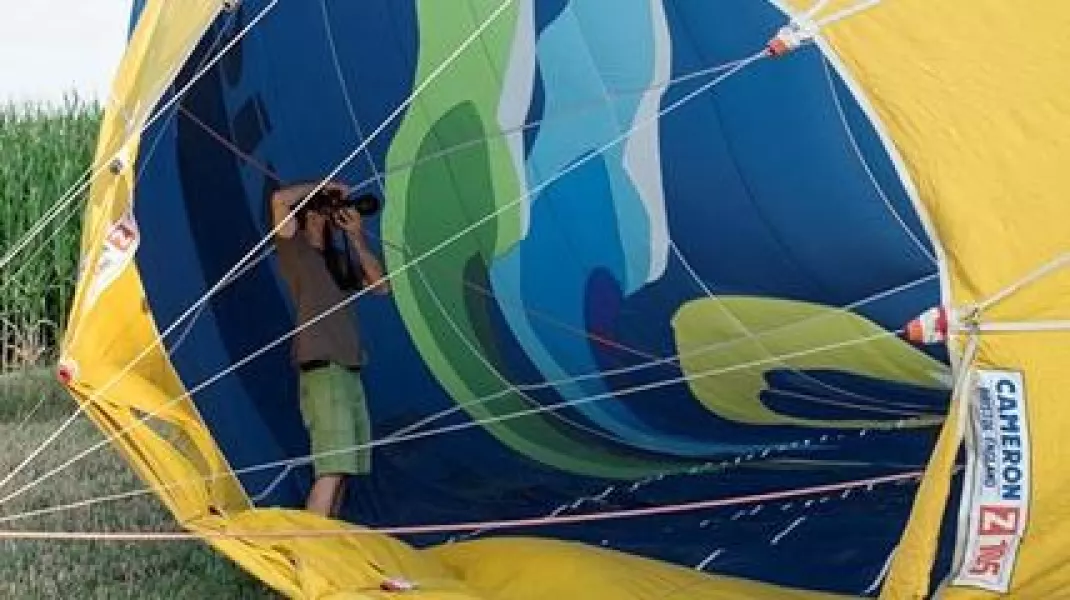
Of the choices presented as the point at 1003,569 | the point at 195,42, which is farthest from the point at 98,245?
the point at 1003,569

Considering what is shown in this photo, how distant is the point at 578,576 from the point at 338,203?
1.36 meters

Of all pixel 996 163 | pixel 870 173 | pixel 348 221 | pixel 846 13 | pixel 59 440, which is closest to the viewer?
pixel 996 163

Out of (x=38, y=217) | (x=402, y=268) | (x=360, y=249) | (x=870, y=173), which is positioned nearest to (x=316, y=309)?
(x=360, y=249)

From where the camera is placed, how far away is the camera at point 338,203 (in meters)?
5.31

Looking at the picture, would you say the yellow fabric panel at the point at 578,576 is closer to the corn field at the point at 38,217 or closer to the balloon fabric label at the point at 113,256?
the balloon fabric label at the point at 113,256

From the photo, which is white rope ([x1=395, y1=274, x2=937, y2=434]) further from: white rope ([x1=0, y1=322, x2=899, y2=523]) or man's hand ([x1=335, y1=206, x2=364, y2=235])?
man's hand ([x1=335, y1=206, x2=364, y2=235])

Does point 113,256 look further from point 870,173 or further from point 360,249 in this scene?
point 870,173

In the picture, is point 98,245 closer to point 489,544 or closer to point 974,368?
point 489,544

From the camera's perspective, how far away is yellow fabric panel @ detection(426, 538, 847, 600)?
15.3 feet

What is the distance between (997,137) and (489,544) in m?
2.16

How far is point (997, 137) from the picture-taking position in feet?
10.8

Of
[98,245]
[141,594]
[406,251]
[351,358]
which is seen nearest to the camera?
[98,245]

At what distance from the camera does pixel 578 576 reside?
4.66 metres

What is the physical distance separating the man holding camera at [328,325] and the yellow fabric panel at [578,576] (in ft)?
1.25
